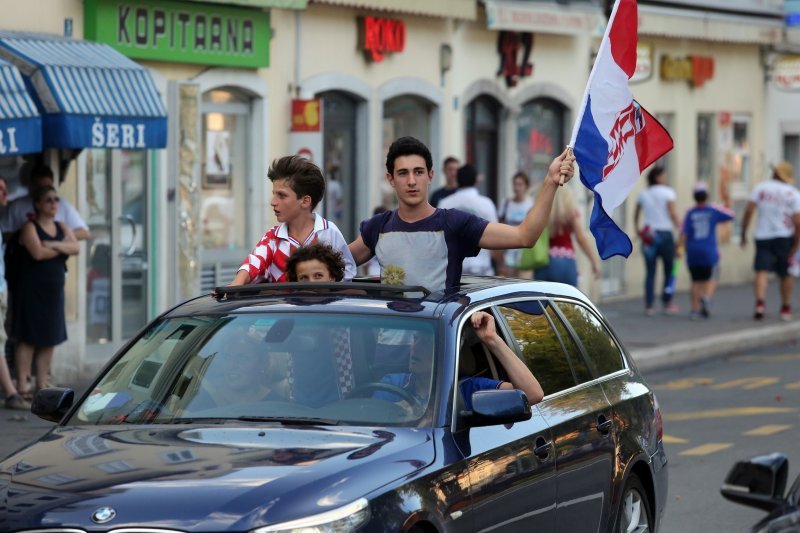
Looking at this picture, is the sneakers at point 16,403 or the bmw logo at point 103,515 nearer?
the bmw logo at point 103,515

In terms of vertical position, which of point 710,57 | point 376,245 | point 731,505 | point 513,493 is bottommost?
point 731,505

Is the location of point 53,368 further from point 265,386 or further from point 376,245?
point 265,386

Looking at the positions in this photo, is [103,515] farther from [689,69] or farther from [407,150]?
[689,69]

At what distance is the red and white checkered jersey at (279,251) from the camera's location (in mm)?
7793

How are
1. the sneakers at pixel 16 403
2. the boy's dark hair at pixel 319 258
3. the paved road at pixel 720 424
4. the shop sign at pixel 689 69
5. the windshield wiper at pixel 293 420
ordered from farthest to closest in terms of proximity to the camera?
the shop sign at pixel 689 69
the sneakers at pixel 16 403
the paved road at pixel 720 424
the boy's dark hair at pixel 319 258
the windshield wiper at pixel 293 420

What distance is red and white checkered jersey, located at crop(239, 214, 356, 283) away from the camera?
7793 mm

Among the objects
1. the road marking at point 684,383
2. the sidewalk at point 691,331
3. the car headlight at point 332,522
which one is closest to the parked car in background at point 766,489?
the car headlight at point 332,522

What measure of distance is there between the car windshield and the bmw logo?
1032mm

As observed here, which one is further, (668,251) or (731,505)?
(668,251)

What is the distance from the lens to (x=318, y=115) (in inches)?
758

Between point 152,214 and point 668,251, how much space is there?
8721 mm

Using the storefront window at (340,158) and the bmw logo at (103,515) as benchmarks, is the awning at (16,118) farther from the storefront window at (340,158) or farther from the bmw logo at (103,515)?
the bmw logo at (103,515)

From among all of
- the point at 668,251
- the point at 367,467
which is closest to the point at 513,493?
the point at 367,467

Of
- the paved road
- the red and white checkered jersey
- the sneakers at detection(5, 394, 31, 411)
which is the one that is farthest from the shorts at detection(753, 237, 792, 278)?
the red and white checkered jersey
